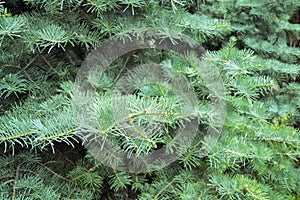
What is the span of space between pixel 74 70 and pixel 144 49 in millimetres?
229

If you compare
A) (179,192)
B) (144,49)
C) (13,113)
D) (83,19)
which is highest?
(83,19)

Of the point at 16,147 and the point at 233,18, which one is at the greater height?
the point at 233,18

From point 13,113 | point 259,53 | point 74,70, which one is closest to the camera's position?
point 13,113

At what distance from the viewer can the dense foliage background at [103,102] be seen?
0.87 m

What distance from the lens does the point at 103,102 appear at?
29.8 inches

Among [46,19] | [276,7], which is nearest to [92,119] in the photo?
[46,19]

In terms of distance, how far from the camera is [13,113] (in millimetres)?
920

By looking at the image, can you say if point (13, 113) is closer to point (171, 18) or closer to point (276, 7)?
point (171, 18)

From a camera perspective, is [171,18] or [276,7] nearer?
[171,18]

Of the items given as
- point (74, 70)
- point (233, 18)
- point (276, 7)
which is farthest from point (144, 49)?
point (276, 7)

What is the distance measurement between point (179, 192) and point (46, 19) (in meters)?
0.62

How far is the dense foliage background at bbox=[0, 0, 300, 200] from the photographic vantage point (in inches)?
34.4

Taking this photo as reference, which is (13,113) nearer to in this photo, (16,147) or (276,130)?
(16,147)

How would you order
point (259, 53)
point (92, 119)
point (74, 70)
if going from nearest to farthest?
point (92, 119) → point (74, 70) → point (259, 53)
